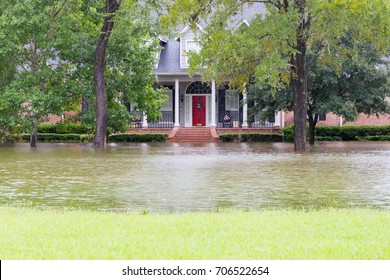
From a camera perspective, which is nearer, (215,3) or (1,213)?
(1,213)

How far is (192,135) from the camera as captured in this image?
49812 mm

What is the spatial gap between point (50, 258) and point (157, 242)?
1352 mm

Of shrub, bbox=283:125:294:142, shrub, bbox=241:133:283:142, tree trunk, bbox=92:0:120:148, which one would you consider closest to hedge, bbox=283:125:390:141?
shrub, bbox=283:125:294:142

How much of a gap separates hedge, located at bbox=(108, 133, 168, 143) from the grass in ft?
123

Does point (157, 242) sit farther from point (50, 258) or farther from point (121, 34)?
point (121, 34)

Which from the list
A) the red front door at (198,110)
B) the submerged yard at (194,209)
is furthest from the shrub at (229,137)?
the submerged yard at (194,209)

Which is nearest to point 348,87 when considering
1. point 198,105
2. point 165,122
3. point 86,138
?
point 198,105

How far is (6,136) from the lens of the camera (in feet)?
149

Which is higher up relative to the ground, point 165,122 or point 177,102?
point 177,102

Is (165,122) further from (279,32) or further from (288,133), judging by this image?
(279,32)

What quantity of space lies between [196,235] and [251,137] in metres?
40.8

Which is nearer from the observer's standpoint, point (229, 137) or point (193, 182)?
point (193, 182)

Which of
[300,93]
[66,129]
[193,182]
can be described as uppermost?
[300,93]
